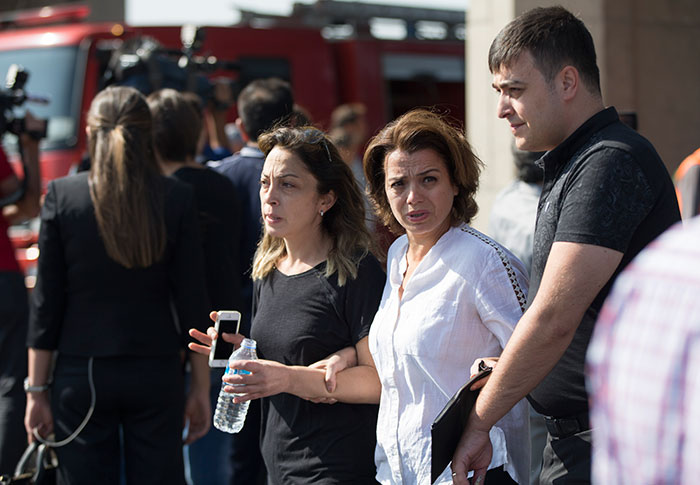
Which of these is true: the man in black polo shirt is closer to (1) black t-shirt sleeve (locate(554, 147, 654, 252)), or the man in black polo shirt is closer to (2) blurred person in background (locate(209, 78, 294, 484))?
(1) black t-shirt sleeve (locate(554, 147, 654, 252))

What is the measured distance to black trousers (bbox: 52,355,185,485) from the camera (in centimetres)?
339

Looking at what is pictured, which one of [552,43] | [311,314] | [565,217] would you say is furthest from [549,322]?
[311,314]

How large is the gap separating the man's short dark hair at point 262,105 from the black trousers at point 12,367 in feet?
4.52

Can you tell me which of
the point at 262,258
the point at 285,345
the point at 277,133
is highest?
the point at 277,133

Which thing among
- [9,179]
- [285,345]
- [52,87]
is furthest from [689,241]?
[52,87]

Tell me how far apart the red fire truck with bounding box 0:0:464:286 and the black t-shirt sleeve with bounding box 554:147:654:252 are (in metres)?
4.38

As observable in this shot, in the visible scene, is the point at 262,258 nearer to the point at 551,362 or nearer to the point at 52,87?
the point at 551,362

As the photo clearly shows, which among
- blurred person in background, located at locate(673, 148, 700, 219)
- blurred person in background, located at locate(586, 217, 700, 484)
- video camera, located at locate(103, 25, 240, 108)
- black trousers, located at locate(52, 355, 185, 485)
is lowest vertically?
black trousers, located at locate(52, 355, 185, 485)

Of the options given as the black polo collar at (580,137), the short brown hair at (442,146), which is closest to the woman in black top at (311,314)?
the short brown hair at (442,146)

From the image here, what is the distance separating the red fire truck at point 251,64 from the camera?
8.06 meters

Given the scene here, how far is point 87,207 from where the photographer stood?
11.4 ft

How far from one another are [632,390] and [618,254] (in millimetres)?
1084

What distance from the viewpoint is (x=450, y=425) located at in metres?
2.21

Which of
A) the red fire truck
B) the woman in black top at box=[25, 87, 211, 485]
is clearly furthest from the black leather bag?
the red fire truck
